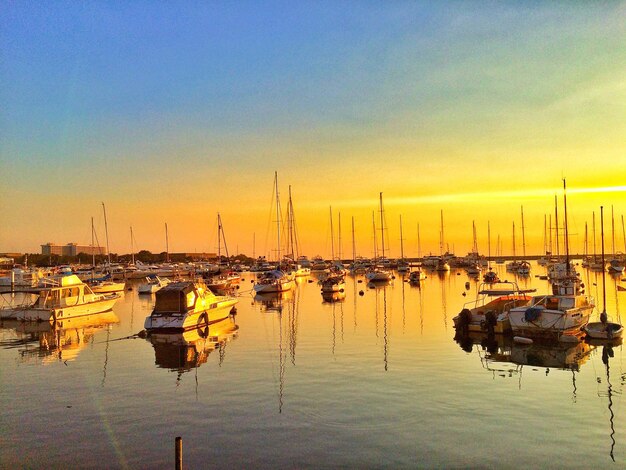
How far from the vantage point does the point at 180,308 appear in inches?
1743

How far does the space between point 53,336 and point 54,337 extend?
543 mm

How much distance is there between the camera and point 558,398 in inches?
945

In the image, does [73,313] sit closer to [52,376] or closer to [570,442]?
[52,376]

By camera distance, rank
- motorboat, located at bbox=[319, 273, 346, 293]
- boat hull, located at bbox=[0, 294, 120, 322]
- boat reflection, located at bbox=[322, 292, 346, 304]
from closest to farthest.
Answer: boat hull, located at bbox=[0, 294, 120, 322] → boat reflection, located at bbox=[322, 292, 346, 304] → motorboat, located at bbox=[319, 273, 346, 293]

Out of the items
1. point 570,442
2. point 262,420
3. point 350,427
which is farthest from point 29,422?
point 570,442

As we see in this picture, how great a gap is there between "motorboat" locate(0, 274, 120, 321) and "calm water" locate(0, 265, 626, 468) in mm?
7023

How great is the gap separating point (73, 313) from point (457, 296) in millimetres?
48914

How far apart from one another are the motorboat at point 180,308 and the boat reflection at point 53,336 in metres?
4.78

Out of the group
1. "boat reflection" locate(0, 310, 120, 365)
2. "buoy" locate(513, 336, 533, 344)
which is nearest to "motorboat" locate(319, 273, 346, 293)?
"boat reflection" locate(0, 310, 120, 365)

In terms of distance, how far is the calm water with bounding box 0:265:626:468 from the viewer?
57.8ft

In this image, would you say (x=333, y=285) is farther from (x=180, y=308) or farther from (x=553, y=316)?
(x=553, y=316)

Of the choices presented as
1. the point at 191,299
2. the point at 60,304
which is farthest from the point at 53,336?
the point at 191,299

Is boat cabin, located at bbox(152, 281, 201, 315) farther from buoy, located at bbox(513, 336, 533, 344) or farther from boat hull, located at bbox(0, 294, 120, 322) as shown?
Result: buoy, located at bbox(513, 336, 533, 344)

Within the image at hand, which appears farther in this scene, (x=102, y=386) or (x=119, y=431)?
(x=102, y=386)
